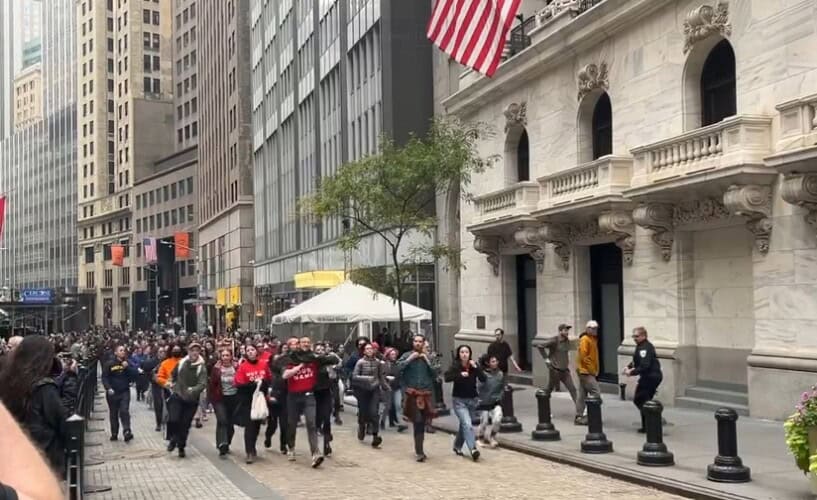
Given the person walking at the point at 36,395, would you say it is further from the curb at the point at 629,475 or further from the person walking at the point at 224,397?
the person walking at the point at 224,397

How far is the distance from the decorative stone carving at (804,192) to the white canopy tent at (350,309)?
10.1m

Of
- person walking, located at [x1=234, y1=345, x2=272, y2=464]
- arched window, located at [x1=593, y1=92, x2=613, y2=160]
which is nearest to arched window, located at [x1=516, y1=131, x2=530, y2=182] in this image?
arched window, located at [x1=593, y1=92, x2=613, y2=160]

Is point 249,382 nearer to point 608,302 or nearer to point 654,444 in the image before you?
point 654,444

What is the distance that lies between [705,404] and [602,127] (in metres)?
8.17

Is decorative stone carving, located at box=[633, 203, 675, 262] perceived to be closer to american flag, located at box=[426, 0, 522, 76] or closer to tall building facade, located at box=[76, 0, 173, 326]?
american flag, located at box=[426, 0, 522, 76]

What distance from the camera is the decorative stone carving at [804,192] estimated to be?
50.1ft

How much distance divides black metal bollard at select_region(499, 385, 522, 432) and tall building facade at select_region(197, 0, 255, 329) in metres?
55.9

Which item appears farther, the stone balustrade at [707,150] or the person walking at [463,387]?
the stone balustrade at [707,150]

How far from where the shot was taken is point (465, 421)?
45.8ft

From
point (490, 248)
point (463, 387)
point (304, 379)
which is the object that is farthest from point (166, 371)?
point (490, 248)

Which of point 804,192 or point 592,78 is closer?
point 804,192

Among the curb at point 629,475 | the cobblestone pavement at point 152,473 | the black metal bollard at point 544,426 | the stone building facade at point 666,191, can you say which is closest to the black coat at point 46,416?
the cobblestone pavement at point 152,473

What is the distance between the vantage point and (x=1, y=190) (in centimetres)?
16525

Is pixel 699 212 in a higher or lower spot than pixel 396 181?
lower
